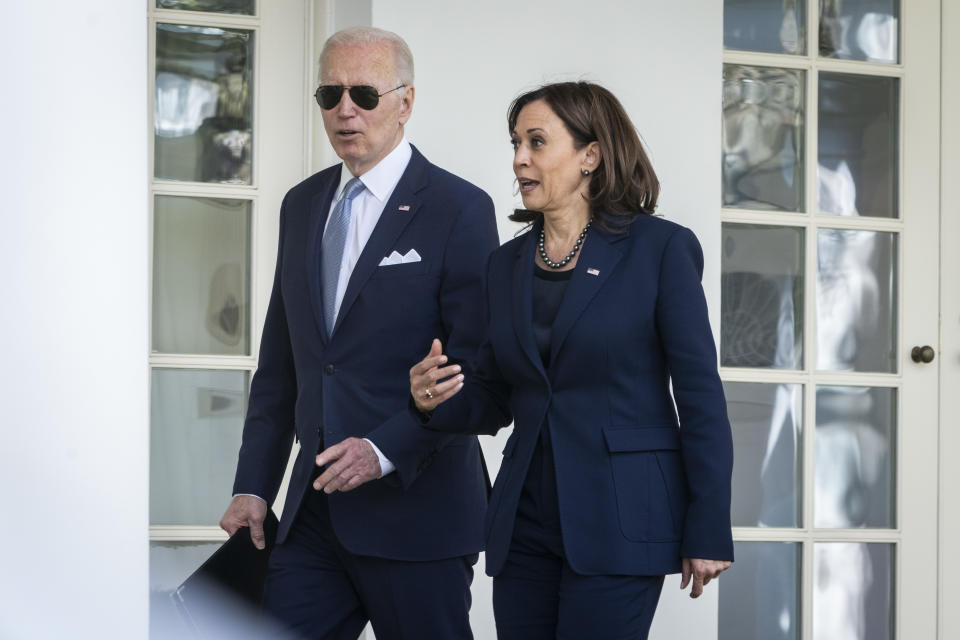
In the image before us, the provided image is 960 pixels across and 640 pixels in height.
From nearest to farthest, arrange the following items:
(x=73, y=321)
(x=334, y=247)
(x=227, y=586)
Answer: (x=73, y=321) → (x=227, y=586) → (x=334, y=247)

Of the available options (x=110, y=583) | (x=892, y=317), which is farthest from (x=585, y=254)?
(x=892, y=317)

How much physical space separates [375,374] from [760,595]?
1.95 meters

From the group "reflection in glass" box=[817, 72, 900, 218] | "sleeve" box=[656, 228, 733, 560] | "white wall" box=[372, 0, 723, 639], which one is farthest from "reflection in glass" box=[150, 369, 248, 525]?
"reflection in glass" box=[817, 72, 900, 218]

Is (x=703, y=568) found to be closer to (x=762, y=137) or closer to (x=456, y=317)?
(x=456, y=317)

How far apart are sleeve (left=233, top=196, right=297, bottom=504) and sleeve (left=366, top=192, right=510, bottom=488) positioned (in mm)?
340

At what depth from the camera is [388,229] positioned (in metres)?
2.35

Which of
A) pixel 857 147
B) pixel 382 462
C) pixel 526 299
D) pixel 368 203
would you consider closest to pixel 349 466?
pixel 382 462

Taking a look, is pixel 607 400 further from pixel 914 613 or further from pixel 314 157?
pixel 914 613

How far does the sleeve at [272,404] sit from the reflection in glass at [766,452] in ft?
5.43

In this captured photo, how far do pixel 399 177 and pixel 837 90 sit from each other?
1.94 metres

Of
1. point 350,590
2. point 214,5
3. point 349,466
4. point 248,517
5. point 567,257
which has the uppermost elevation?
point 214,5

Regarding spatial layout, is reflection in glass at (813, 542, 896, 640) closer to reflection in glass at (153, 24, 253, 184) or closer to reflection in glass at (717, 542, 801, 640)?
reflection in glass at (717, 542, 801, 640)

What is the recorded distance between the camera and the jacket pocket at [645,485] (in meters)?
1.96

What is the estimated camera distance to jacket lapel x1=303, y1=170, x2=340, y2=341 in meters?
2.36
